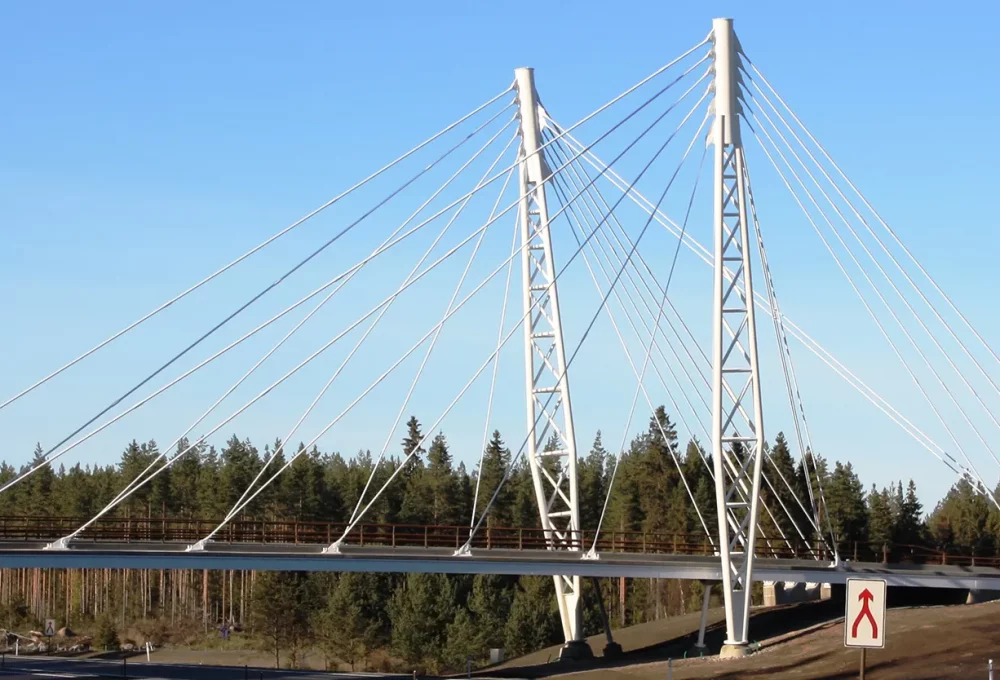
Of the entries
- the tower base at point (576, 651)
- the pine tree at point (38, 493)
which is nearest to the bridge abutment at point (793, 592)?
the tower base at point (576, 651)

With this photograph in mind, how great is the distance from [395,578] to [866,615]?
9017cm

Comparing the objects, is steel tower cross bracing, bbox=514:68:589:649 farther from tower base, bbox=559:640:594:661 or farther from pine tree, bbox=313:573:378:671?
pine tree, bbox=313:573:378:671

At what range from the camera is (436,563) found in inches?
1874

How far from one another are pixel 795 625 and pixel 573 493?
30.5ft

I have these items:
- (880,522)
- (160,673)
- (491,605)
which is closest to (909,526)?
(880,522)

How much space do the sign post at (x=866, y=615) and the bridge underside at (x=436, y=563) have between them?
27231 millimetres

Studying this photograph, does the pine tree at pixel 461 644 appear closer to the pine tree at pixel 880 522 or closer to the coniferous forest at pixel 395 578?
the coniferous forest at pixel 395 578

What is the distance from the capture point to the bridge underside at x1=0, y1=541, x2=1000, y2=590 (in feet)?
147

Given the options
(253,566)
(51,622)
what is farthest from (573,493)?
(51,622)

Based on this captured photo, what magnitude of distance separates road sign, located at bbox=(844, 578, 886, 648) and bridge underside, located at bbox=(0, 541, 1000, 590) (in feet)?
89.3

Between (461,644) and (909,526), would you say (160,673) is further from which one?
(909,526)

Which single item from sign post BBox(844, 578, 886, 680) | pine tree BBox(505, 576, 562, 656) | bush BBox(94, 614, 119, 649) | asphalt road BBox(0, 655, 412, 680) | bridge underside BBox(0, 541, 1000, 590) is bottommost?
bush BBox(94, 614, 119, 649)

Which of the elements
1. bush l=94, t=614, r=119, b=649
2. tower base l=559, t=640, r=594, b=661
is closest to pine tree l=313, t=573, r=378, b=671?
bush l=94, t=614, r=119, b=649

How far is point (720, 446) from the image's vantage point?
44.8 metres
